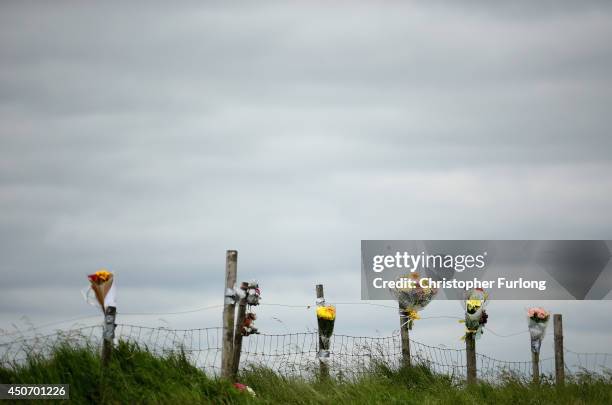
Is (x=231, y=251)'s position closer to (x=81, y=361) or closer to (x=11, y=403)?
(x=81, y=361)

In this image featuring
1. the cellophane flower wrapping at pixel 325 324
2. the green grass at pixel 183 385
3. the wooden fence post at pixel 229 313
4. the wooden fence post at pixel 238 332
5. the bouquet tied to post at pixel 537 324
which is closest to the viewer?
the green grass at pixel 183 385

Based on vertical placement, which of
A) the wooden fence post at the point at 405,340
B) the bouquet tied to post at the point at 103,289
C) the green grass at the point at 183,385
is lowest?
the green grass at the point at 183,385

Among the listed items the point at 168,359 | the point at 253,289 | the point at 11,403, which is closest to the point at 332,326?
the point at 253,289

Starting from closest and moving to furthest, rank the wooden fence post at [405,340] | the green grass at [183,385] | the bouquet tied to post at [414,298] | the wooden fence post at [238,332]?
the green grass at [183,385]
the wooden fence post at [238,332]
the wooden fence post at [405,340]
the bouquet tied to post at [414,298]

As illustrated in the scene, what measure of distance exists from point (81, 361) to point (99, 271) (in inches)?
54.1

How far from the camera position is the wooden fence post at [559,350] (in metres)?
17.7

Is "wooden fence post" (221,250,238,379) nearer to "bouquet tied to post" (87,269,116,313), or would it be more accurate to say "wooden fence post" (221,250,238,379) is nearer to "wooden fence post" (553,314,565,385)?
"bouquet tied to post" (87,269,116,313)

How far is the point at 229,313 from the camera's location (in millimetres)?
13062

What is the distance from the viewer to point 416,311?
1711 centimetres

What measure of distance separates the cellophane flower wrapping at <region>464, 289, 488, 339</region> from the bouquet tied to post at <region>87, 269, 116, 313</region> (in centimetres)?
824

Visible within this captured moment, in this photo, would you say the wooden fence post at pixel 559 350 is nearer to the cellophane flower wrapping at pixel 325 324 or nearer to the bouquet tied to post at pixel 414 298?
the bouquet tied to post at pixel 414 298

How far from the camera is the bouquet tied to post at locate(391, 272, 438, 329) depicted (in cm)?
1703

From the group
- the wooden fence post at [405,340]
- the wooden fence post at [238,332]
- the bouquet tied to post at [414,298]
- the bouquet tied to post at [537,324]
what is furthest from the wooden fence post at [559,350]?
the wooden fence post at [238,332]

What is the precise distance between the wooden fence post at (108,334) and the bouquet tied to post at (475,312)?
8.18 metres
